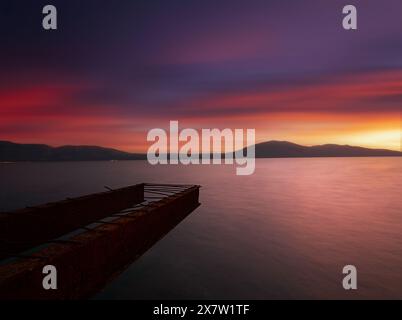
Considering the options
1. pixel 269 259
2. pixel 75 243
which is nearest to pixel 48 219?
pixel 75 243

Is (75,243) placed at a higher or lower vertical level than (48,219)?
higher

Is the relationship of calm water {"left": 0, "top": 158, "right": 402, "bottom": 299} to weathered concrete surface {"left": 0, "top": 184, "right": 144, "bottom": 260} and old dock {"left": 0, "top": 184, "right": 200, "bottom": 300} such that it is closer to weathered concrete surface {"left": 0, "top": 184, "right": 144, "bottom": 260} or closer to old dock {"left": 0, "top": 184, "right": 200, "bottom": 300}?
old dock {"left": 0, "top": 184, "right": 200, "bottom": 300}

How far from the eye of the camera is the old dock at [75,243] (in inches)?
231

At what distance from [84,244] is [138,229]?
3685 mm

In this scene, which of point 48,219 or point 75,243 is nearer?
point 75,243

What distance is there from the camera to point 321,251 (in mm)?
14008

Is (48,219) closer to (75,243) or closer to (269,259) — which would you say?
(75,243)

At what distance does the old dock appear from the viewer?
5863 mm

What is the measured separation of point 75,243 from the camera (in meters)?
7.38

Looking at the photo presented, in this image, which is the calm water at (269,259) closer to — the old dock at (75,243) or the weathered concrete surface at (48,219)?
the old dock at (75,243)

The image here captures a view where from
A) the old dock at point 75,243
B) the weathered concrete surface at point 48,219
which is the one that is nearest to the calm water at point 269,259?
the old dock at point 75,243

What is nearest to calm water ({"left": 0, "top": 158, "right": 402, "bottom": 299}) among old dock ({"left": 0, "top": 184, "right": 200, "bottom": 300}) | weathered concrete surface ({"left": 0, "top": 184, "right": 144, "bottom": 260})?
old dock ({"left": 0, "top": 184, "right": 200, "bottom": 300})

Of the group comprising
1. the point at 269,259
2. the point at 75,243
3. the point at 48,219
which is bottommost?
the point at 269,259
